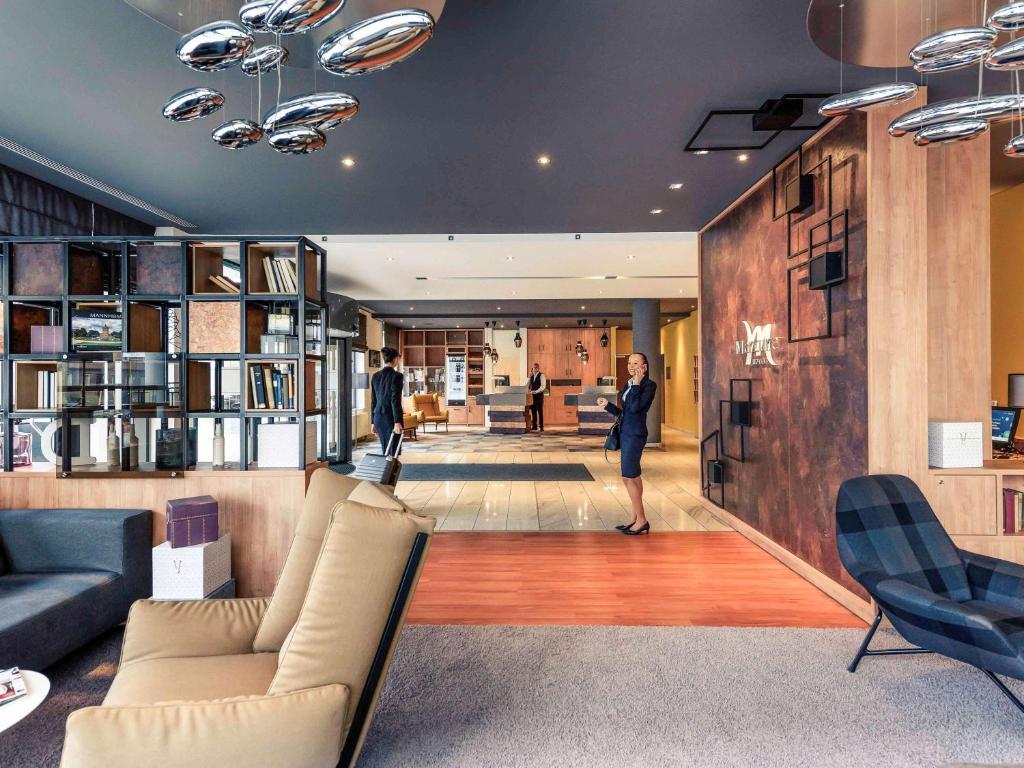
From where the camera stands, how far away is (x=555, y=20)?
2.66 m

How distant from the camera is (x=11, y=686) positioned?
1646 millimetres

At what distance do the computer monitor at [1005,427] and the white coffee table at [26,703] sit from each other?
5069 millimetres

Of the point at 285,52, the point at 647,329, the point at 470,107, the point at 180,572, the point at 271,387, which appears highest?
the point at 470,107

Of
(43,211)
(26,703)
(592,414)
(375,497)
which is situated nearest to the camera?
(26,703)

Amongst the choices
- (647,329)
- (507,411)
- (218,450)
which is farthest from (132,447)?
(507,411)

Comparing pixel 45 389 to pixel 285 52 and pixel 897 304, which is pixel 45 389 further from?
pixel 897 304

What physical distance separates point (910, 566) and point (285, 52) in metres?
3.47

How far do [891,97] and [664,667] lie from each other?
255 cm

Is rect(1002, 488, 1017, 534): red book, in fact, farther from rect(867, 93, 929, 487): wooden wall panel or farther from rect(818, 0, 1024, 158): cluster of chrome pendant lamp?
rect(818, 0, 1024, 158): cluster of chrome pendant lamp

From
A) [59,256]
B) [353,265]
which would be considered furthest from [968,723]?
[353,265]

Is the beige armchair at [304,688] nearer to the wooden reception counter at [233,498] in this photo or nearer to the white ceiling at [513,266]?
the wooden reception counter at [233,498]

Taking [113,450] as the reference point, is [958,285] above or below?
above

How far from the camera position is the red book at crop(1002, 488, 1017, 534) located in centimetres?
327

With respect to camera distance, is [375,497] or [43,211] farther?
[43,211]
